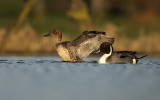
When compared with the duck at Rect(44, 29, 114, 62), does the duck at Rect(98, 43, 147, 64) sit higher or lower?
lower

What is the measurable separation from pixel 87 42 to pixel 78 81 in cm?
405

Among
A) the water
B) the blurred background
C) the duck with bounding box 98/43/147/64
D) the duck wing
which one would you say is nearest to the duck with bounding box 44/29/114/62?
the duck wing

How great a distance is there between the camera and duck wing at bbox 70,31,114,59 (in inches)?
512

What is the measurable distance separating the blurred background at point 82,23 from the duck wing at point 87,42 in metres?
3.34

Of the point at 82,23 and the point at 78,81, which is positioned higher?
the point at 82,23

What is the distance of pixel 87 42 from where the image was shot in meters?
13.0

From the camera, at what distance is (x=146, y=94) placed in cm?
779

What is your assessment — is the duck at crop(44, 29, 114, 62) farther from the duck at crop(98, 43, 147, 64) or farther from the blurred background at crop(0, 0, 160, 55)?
the blurred background at crop(0, 0, 160, 55)

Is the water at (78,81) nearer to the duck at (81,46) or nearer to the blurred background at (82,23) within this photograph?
the duck at (81,46)

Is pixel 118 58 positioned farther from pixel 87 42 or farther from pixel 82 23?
pixel 82 23

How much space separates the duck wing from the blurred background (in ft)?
11.0

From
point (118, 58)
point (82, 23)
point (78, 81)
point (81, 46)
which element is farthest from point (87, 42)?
point (82, 23)

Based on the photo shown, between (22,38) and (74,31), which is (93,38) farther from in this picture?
(74,31)

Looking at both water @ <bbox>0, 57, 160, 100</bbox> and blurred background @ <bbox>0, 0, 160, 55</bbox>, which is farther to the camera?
blurred background @ <bbox>0, 0, 160, 55</bbox>
